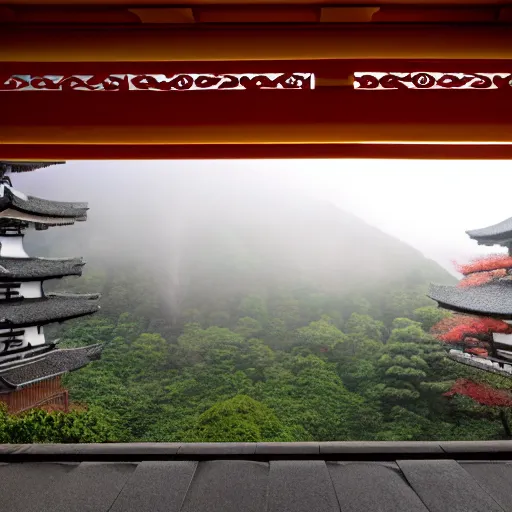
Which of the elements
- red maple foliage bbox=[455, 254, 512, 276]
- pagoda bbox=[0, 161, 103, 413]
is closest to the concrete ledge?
pagoda bbox=[0, 161, 103, 413]

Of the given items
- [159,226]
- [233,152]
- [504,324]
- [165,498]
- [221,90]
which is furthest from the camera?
[159,226]

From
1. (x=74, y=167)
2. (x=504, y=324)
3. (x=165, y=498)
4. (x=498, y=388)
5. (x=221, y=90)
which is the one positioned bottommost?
(x=498, y=388)

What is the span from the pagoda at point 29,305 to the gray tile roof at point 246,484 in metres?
5.83

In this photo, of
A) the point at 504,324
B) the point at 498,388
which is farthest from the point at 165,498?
the point at 498,388

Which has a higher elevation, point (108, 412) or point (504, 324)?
point (504, 324)

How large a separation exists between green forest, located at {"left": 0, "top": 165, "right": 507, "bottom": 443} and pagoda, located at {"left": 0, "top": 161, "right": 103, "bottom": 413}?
75cm

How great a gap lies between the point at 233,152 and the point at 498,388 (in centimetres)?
1040

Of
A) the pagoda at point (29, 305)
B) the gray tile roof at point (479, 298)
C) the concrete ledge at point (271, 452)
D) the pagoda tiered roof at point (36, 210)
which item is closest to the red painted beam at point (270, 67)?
the concrete ledge at point (271, 452)

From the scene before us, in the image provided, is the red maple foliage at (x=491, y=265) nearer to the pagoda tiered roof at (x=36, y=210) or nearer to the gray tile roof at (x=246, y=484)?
the gray tile roof at (x=246, y=484)

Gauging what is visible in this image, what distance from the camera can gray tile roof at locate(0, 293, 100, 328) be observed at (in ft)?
20.7

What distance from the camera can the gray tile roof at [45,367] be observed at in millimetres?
6285

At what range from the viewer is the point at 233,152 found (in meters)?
1.36

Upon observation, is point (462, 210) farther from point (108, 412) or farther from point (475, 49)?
point (475, 49)

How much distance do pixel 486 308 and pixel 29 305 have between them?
25.9 ft
